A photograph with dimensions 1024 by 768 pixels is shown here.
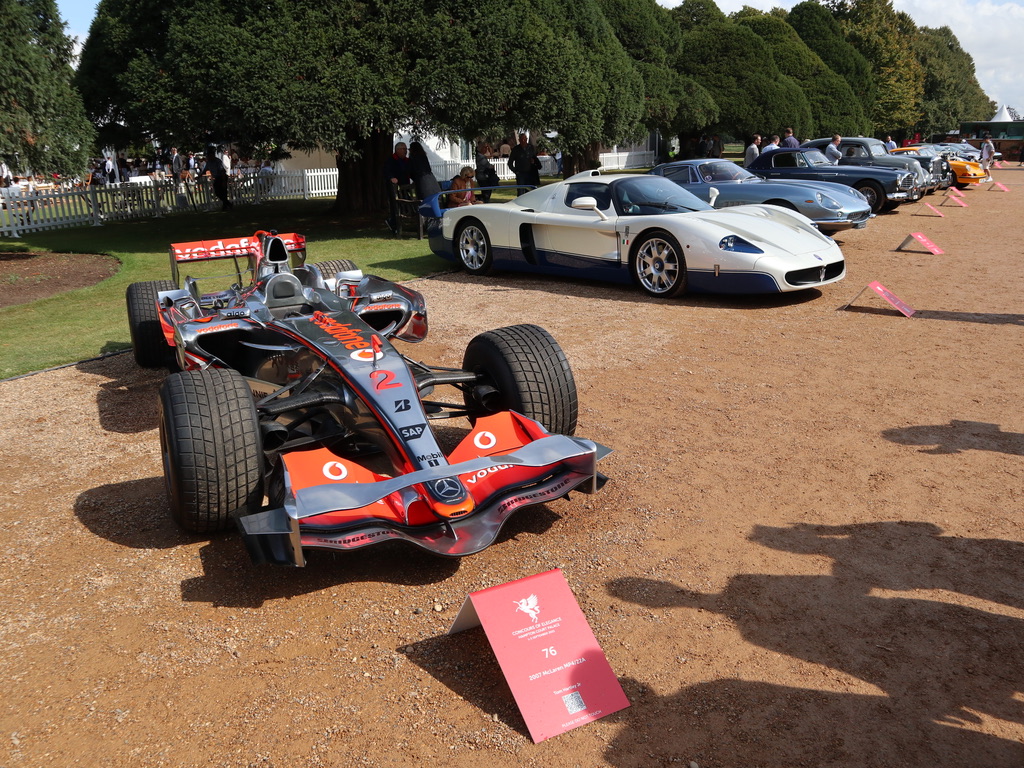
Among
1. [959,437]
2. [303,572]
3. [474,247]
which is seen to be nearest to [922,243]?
[474,247]

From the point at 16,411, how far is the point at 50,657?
378 centimetres

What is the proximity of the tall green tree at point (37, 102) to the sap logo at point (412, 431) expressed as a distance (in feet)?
43.6

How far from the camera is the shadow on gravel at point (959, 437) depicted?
17.0ft

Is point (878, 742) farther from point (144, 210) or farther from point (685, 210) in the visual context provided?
point (144, 210)

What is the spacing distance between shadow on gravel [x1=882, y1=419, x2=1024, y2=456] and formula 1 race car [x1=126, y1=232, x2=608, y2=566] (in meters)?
2.32

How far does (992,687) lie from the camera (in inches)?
118

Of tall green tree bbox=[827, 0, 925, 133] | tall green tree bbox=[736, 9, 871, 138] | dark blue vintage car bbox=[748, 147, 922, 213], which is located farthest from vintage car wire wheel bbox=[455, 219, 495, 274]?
tall green tree bbox=[827, 0, 925, 133]

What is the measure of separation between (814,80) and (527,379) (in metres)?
36.9

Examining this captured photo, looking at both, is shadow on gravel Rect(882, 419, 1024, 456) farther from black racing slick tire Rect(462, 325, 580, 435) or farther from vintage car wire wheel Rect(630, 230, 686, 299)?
vintage car wire wheel Rect(630, 230, 686, 299)

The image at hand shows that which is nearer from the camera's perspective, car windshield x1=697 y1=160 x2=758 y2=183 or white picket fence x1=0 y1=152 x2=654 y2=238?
car windshield x1=697 y1=160 x2=758 y2=183

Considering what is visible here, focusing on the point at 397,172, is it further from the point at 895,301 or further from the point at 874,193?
the point at 874,193

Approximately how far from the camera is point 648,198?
9930mm

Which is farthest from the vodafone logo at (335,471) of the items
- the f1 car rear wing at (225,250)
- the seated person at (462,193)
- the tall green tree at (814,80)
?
the tall green tree at (814,80)

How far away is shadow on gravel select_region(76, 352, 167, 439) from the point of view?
613 cm
